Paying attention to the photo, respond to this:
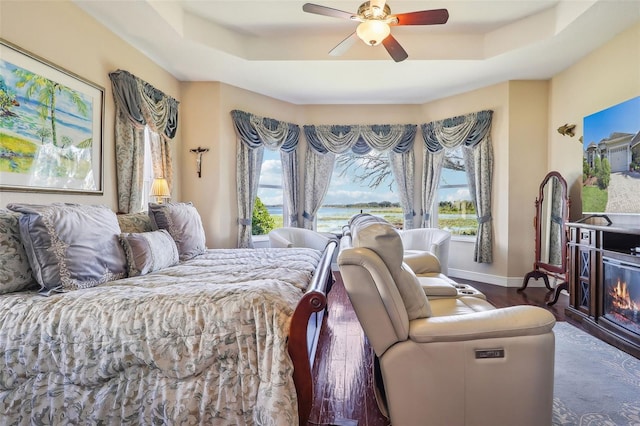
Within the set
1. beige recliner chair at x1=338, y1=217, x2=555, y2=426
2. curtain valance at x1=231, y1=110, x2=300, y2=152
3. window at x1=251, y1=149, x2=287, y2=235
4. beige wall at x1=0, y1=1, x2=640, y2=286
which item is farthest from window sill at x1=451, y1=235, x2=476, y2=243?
beige recliner chair at x1=338, y1=217, x2=555, y2=426

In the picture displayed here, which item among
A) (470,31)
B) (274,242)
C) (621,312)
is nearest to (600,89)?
(470,31)

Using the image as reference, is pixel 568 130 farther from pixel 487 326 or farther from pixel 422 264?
pixel 487 326

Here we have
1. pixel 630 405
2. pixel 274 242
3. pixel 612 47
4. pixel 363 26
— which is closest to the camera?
pixel 630 405

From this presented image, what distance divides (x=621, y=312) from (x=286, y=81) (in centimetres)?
436

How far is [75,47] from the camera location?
2721 millimetres

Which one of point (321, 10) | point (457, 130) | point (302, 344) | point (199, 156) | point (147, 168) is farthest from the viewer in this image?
point (457, 130)

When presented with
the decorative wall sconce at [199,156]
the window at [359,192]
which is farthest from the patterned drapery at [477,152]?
the decorative wall sconce at [199,156]

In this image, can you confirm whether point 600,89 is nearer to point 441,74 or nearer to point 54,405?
point 441,74

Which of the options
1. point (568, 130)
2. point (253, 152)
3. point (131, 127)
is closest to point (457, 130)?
point (568, 130)

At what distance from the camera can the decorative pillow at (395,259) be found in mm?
1620

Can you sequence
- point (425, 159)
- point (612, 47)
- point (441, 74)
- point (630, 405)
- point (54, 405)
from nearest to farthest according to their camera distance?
point (54, 405) → point (630, 405) → point (612, 47) → point (441, 74) → point (425, 159)

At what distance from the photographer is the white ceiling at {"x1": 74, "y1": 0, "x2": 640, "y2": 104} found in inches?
121

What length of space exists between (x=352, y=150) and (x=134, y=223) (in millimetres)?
3648

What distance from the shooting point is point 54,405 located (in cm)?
141
